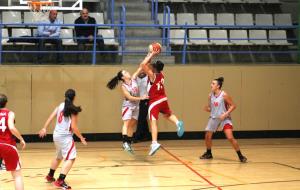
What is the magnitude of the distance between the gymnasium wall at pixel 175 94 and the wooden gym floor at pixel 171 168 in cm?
77

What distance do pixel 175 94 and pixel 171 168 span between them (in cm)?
456

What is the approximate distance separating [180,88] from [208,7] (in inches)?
187

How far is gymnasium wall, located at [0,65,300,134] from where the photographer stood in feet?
48.0

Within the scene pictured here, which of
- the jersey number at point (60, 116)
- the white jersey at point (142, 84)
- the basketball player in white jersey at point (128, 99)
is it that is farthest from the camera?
the white jersey at point (142, 84)

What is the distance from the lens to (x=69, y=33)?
1633 cm

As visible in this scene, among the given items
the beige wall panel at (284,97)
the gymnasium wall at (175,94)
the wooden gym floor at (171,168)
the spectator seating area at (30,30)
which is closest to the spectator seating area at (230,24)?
the gymnasium wall at (175,94)

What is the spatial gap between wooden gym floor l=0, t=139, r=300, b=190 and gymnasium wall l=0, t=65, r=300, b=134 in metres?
0.77

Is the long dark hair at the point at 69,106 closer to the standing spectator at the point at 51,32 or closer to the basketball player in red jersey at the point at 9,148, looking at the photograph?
the basketball player in red jersey at the point at 9,148

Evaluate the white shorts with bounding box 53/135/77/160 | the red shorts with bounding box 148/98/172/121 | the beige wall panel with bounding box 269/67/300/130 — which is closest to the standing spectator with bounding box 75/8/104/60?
the red shorts with bounding box 148/98/172/121

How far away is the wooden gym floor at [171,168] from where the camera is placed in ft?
31.0

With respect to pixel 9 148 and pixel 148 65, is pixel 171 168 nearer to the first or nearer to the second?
pixel 148 65

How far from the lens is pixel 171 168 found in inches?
437

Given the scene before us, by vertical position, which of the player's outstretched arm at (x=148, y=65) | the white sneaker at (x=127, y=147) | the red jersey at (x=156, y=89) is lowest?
the white sneaker at (x=127, y=147)

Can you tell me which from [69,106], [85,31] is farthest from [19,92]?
[69,106]
